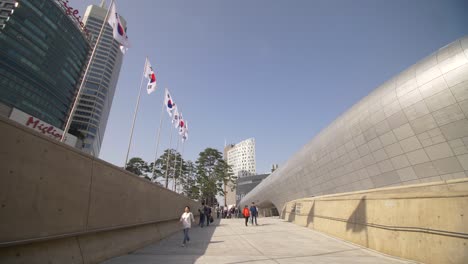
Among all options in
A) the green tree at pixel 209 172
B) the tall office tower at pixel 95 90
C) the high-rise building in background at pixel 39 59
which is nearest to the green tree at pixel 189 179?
the green tree at pixel 209 172

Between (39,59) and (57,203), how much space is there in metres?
87.7

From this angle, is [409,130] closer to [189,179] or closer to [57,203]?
[57,203]

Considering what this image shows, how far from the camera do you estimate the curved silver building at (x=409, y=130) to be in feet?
49.0

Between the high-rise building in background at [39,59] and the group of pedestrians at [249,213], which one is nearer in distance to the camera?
the group of pedestrians at [249,213]

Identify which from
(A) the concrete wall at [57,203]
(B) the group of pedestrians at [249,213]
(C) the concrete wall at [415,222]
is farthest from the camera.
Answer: (B) the group of pedestrians at [249,213]

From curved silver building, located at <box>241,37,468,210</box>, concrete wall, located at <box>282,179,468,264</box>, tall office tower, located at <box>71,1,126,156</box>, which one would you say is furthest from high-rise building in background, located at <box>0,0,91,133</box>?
concrete wall, located at <box>282,179,468,264</box>

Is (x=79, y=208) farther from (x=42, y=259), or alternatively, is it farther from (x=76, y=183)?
(x=42, y=259)

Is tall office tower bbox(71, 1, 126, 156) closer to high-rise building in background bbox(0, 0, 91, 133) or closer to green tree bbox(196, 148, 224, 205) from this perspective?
high-rise building in background bbox(0, 0, 91, 133)

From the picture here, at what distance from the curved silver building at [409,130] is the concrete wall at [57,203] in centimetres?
1915

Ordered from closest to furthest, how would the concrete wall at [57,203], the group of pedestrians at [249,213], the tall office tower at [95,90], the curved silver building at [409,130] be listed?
the concrete wall at [57,203] → the curved silver building at [409,130] → the group of pedestrians at [249,213] → the tall office tower at [95,90]

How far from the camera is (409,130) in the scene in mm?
17469

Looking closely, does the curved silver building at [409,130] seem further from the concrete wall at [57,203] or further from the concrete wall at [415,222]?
the concrete wall at [57,203]

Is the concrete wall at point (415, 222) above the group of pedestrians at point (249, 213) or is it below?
below

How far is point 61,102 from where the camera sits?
81.1 metres
